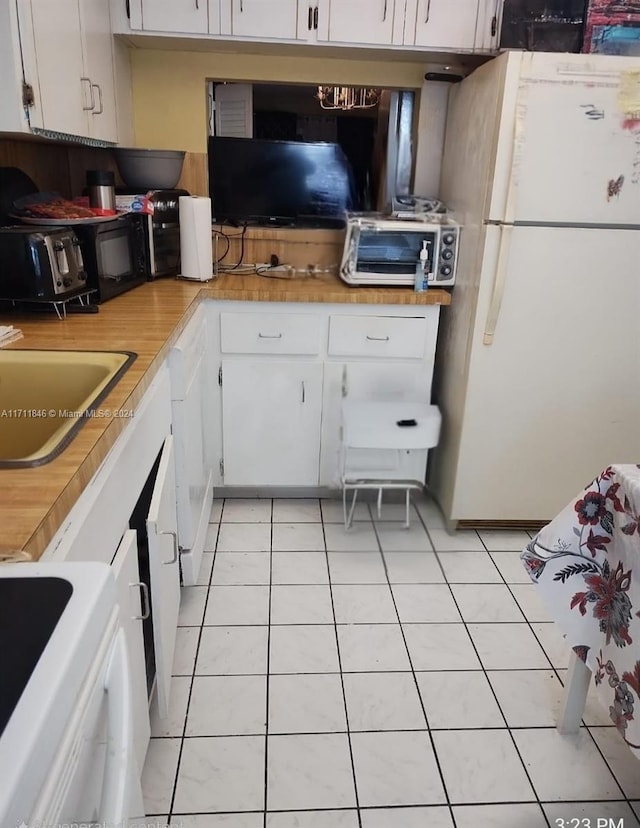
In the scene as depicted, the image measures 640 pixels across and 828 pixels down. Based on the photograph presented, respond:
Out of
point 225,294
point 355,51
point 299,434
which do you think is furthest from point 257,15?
point 299,434

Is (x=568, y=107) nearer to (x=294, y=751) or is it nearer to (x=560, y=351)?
(x=560, y=351)

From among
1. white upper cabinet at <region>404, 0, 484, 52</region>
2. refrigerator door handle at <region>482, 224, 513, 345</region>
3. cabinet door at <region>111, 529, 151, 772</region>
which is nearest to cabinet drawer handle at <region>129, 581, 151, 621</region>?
cabinet door at <region>111, 529, 151, 772</region>

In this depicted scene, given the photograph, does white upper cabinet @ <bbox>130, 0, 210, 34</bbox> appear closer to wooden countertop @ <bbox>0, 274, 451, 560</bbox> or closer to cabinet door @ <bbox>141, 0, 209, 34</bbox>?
cabinet door @ <bbox>141, 0, 209, 34</bbox>

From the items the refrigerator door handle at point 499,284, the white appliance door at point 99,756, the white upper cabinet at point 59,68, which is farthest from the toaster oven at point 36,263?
the refrigerator door handle at point 499,284

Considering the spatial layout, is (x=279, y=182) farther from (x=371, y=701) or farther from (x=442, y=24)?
(x=371, y=701)

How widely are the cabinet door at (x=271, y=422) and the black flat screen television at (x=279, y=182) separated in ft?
2.55

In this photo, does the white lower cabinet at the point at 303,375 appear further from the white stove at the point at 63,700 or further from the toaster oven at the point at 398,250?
the white stove at the point at 63,700

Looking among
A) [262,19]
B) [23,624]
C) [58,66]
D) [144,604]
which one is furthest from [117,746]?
[262,19]

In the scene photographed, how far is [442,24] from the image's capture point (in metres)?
2.27

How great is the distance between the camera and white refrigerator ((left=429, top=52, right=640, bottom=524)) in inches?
76.7

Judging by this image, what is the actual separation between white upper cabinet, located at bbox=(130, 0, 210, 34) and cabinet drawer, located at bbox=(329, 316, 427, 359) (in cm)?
118

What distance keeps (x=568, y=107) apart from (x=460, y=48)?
59 cm

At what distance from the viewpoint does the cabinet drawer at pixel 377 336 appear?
7.88ft

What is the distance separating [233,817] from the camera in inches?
52.4
